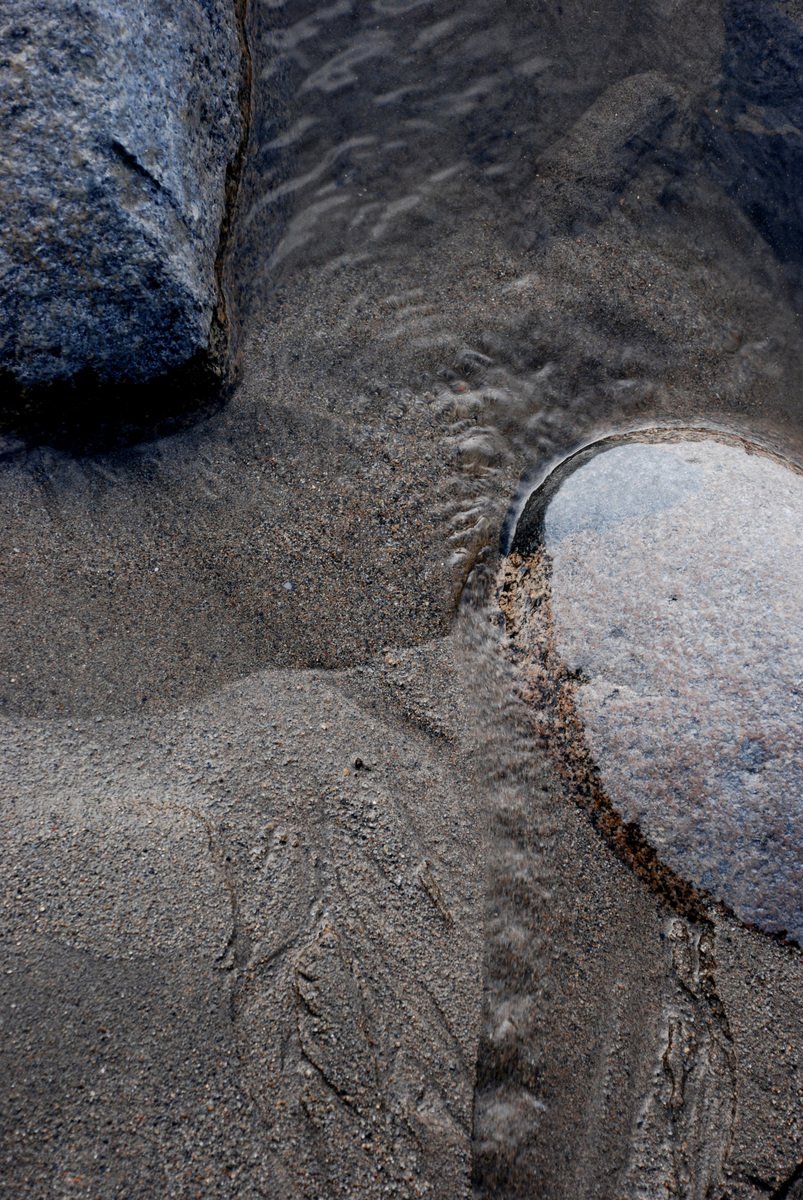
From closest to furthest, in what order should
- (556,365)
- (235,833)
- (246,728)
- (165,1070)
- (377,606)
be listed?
(165,1070) < (235,833) < (246,728) < (377,606) < (556,365)

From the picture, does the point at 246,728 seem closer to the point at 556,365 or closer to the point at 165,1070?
the point at 165,1070

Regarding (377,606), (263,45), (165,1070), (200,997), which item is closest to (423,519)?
(377,606)

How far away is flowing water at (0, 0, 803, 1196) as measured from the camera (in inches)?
79.3

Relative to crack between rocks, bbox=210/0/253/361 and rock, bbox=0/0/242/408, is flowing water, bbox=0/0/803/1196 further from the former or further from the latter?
rock, bbox=0/0/242/408

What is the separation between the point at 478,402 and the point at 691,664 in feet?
4.08

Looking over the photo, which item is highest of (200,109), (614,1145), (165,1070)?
(200,109)

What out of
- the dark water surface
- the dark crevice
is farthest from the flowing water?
the dark crevice

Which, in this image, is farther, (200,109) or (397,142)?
(397,142)

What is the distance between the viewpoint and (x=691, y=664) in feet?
6.57

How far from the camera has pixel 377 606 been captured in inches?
94.0

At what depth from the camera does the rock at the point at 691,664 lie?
1932mm

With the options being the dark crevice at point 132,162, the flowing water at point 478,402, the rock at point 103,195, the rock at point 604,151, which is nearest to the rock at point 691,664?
the flowing water at point 478,402

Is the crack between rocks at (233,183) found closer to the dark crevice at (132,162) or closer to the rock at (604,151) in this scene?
the dark crevice at (132,162)

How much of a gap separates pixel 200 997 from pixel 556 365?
239 centimetres
